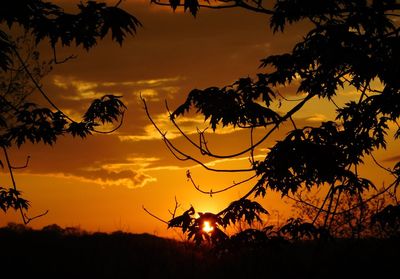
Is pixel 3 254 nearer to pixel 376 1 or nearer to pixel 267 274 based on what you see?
pixel 267 274

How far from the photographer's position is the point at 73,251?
48.8ft

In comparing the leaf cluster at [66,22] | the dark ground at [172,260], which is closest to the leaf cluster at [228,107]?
the leaf cluster at [66,22]

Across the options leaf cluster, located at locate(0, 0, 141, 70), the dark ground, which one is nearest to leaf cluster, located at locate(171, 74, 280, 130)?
leaf cluster, located at locate(0, 0, 141, 70)

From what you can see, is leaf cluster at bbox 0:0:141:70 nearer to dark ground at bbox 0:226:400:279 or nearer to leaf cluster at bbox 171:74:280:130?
leaf cluster at bbox 171:74:280:130

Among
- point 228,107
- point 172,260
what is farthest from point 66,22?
point 172,260

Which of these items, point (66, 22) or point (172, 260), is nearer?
point (66, 22)

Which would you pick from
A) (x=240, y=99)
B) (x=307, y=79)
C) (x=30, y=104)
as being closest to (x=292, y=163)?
(x=240, y=99)

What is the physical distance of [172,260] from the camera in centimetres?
1388

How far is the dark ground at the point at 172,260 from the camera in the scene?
449 inches

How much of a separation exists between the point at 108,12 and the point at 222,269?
899cm

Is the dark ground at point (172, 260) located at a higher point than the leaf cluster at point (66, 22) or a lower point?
lower

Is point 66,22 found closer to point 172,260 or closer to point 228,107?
point 228,107

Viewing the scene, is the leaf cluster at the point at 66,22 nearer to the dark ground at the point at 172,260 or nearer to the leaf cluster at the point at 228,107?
the leaf cluster at the point at 228,107

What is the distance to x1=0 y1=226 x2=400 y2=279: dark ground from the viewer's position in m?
11.4
